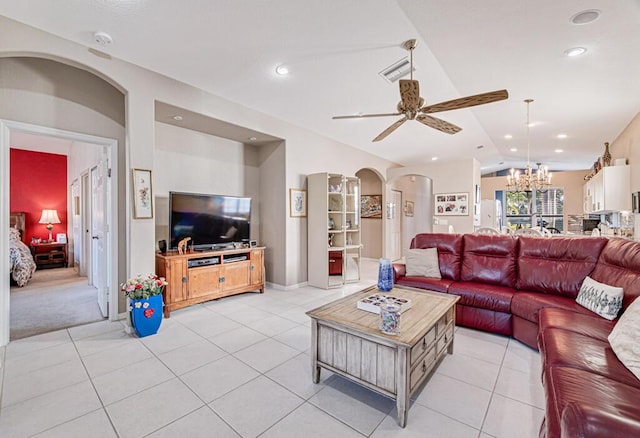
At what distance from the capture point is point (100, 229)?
409cm

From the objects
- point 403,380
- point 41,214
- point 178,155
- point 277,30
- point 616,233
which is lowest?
point 403,380

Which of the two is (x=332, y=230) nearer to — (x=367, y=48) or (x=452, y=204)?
(x=367, y=48)

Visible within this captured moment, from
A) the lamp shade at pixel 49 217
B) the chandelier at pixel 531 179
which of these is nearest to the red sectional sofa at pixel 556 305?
the chandelier at pixel 531 179

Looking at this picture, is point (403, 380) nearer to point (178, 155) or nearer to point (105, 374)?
point (105, 374)

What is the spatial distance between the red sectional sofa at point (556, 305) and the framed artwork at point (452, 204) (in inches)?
150

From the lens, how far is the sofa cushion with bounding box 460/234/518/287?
3.41m

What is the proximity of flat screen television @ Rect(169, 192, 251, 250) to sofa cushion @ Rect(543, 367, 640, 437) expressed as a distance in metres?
3.97

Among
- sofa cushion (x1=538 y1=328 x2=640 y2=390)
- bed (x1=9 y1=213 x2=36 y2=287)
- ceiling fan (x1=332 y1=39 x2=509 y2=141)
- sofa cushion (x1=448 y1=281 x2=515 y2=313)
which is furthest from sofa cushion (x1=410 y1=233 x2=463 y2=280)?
bed (x1=9 y1=213 x2=36 y2=287)

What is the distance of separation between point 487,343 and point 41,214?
30.0 ft

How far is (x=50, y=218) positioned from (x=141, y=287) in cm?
583

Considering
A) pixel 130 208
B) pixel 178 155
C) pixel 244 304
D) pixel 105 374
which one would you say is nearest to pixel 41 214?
pixel 178 155

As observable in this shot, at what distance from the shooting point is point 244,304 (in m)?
4.15

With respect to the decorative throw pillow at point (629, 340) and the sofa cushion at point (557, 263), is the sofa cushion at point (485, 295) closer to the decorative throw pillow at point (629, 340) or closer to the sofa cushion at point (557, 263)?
the sofa cushion at point (557, 263)

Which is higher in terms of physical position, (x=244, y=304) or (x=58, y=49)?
(x=58, y=49)
